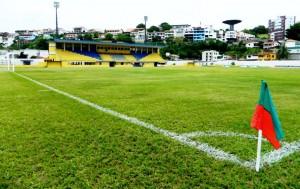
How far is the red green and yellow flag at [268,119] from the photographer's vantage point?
223 cm

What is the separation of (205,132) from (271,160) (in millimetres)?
1114

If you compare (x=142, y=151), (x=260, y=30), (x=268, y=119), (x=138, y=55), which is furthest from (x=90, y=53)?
(x=260, y=30)

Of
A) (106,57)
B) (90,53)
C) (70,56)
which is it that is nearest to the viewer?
(70,56)

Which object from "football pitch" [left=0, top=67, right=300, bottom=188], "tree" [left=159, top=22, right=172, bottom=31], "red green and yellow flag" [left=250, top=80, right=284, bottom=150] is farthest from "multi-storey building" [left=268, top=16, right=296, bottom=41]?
"red green and yellow flag" [left=250, top=80, right=284, bottom=150]

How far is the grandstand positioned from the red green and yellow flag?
4531 centimetres

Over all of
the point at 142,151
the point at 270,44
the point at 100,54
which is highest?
the point at 270,44

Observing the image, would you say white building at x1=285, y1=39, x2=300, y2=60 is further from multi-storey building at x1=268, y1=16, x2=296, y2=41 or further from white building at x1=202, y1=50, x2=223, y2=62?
multi-storey building at x1=268, y1=16, x2=296, y2=41

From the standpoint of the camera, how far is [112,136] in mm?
3514

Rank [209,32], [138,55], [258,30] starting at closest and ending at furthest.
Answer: [138,55], [209,32], [258,30]

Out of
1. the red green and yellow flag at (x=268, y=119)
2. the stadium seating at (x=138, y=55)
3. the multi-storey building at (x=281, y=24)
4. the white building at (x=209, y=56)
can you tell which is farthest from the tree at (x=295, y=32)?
the red green and yellow flag at (x=268, y=119)

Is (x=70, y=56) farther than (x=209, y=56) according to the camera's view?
No

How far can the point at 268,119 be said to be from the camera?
230cm

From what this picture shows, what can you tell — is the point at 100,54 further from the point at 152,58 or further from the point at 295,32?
the point at 295,32

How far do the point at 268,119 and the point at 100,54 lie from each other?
56.4m
